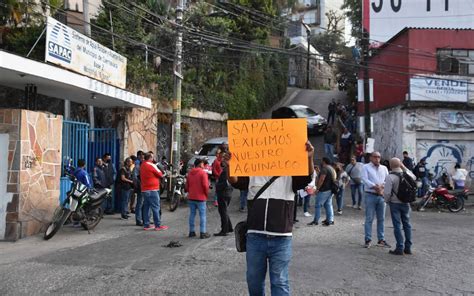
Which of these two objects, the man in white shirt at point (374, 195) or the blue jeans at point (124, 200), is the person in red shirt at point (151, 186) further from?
the man in white shirt at point (374, 195)

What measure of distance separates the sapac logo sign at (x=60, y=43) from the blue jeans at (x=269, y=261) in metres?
7.99

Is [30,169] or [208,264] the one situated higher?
[30,169]

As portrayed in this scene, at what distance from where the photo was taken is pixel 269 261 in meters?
4.19

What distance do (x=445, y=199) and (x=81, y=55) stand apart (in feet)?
38.8

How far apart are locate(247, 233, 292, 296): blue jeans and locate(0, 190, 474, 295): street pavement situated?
5.54 feet

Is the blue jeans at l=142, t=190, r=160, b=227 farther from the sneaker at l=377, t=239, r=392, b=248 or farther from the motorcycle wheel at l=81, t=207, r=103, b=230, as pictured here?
the sneaker at l=377, t=239, r=392, b=248

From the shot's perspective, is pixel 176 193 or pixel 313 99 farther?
pixel 313 99

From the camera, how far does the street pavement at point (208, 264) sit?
609 centimetres

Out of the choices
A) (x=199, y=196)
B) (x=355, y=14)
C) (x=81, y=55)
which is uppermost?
(x=355, y=14)

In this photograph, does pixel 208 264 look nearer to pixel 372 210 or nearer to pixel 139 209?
pixel 372 210

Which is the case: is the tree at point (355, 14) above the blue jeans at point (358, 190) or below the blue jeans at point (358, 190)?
above

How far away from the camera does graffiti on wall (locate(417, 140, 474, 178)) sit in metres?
20.6

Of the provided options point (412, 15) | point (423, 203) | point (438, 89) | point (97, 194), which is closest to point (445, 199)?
point (423, 203)

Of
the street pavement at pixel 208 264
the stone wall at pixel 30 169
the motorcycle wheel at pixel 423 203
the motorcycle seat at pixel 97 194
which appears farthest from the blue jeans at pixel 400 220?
the motorcycle wheel at pixel 423 203
